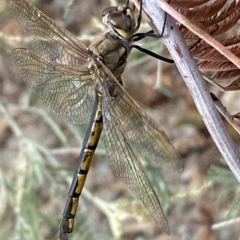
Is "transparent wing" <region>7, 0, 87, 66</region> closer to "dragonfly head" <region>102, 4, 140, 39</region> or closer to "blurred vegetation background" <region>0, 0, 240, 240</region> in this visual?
"dragonfly head" <region>102, 4, 140, 39</region>

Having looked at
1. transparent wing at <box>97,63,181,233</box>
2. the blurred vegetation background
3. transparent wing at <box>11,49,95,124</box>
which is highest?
the blurred vegetation background

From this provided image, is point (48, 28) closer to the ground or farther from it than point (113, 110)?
farther from it

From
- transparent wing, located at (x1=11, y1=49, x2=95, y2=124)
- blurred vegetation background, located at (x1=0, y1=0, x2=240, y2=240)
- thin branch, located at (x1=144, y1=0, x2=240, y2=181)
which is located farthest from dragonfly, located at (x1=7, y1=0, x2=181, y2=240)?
blurred vegetation background, located at (x1=0, y1=0, x2=240, y2=240)

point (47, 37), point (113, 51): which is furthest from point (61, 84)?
point (113, 51)

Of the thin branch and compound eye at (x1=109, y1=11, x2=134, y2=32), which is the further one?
compound eye at (x1=109, y1=11, x2=134, y2=32)

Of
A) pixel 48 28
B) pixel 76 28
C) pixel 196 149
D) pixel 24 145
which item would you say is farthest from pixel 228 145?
pixel 76 28

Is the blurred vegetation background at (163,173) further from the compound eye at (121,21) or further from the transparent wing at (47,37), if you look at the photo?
the compound eye at (121,21)

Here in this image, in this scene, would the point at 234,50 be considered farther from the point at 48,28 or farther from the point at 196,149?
the point at 196,149

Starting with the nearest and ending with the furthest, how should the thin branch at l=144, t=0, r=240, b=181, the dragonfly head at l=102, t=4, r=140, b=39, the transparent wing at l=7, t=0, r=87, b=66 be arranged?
the thin branch at l=144, t=0, r=240, b=181, the dragonfly head at l=102, t=4, r=140, b=39, the transparent wing at l=7, t=0, r=87, b=66
